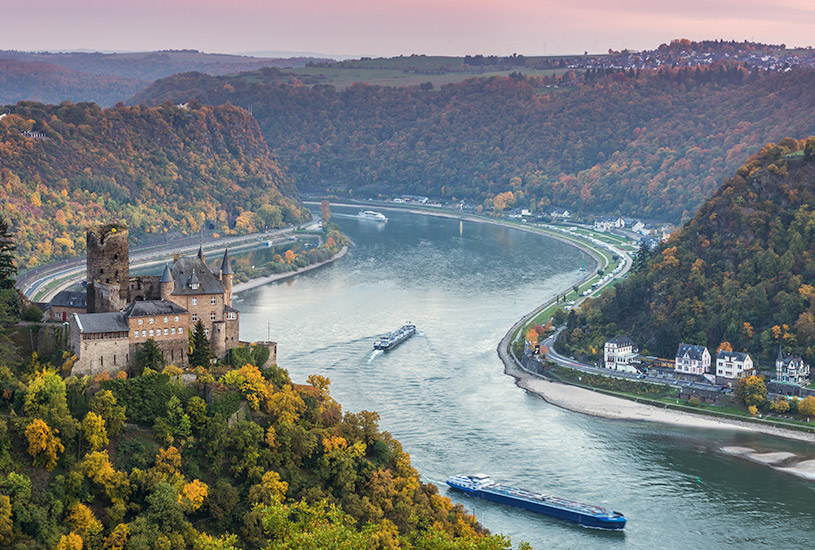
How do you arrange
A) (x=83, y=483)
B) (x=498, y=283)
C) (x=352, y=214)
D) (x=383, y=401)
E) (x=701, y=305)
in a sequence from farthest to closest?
(x=352, y=214) → (x=498, y=283) → (x=701, y=305) → (x=383, y=401) → (x=83, y=483)

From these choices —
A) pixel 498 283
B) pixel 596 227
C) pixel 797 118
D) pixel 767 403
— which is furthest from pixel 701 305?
pixel 797 118

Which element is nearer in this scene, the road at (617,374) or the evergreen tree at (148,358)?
the evergreen tree at (148,358)

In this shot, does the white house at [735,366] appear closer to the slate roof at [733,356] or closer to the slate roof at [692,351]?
the slate roof at [733,356]

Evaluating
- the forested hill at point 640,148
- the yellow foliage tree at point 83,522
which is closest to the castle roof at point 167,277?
the yellow foliage tree at point 83,522

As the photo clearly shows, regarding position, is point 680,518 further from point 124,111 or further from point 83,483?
point 124,111

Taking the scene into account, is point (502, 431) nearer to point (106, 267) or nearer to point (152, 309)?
point (152, 309)

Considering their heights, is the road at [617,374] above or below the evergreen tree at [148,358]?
below

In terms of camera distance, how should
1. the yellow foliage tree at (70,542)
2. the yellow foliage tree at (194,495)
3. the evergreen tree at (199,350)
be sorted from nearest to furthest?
the yellow foliage tree at (70,542) → the yellow foliage tree at (194,495) → the evergreen tree at (199,350)
